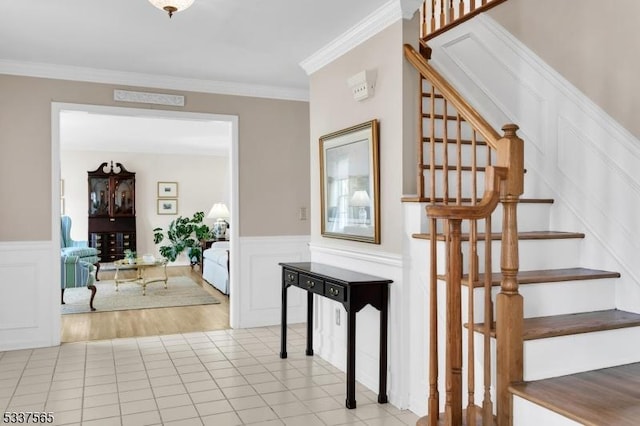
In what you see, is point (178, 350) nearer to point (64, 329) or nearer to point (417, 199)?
point (64, 329)

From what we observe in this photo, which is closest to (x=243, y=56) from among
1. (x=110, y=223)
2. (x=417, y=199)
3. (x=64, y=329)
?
(x=417, y=199)

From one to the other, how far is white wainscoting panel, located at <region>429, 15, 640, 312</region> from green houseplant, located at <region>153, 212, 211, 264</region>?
705 cm

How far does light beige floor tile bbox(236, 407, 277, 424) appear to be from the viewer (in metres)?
2.98

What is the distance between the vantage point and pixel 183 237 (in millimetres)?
10336

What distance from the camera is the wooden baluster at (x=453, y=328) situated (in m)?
2.15

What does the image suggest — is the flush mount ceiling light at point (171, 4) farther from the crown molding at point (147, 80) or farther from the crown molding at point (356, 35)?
the crown molding at point (147, 80)

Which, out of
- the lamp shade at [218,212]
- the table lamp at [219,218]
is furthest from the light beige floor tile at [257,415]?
the lamp shade at [218,212]

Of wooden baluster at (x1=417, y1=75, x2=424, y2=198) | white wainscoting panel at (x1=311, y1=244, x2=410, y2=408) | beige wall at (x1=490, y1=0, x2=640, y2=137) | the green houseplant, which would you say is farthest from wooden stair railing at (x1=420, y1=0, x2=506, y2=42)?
the green houseplant

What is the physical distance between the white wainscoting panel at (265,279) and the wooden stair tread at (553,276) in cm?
302

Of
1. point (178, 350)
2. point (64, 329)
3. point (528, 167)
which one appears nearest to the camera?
point (528, 167)

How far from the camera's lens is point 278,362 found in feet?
13.5

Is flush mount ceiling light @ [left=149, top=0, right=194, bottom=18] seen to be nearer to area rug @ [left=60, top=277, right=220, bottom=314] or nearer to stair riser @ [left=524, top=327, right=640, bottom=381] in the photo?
stair riser @ [left=524, top=327, right=640, bottom=381]

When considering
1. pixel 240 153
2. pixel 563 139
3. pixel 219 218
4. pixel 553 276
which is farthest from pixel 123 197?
pixel 553 276

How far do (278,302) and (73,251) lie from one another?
4.42 meters
